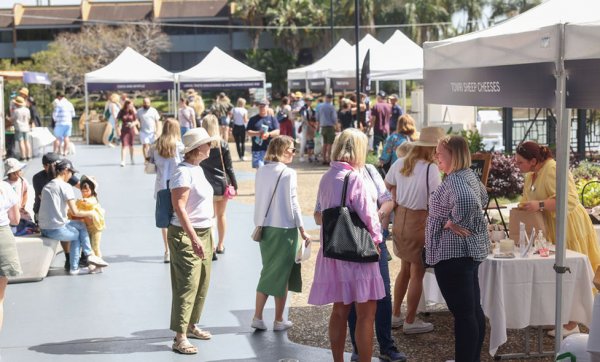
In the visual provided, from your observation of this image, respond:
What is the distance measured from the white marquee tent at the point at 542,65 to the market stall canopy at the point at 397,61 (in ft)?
49.6

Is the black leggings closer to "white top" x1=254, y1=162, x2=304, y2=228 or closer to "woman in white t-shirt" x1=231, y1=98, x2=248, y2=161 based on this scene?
"woman in white t-shirt" x1=231, y1=98, x2=248, y2=161

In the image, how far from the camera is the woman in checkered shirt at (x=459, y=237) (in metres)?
6.16

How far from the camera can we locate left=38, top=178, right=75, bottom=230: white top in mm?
9977

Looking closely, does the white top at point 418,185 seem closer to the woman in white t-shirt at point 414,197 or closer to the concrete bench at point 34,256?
the woman in white t-shirt at point 414,197

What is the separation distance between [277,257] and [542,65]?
112 inches

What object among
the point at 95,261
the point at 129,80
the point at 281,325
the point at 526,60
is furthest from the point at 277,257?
the point at 129,80

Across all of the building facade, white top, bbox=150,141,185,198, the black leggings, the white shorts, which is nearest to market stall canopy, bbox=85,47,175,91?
the black leggings

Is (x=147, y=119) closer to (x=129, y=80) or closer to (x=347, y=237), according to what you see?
(x=129, y=80)

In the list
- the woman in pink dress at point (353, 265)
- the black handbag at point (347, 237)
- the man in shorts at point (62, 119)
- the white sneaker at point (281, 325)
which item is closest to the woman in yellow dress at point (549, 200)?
the woman in pink dress at point (353, 265)

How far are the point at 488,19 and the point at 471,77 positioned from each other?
7577 centimetres

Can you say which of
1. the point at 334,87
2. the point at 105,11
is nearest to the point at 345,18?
the point at 105,11

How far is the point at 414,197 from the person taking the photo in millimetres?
7301

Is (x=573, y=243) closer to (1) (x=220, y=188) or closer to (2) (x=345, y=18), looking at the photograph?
(1) (x=220, y=188)

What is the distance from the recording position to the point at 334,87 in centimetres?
2716
